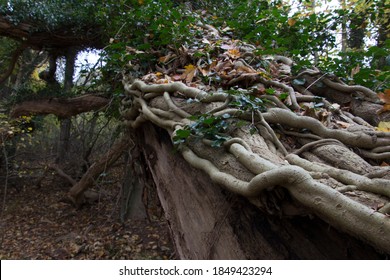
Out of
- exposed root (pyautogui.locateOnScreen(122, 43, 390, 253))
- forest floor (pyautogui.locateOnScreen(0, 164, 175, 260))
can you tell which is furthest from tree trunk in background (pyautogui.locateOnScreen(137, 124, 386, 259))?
forest floor (pyautogui.locateOnScreen(0, 164, 175, 260))

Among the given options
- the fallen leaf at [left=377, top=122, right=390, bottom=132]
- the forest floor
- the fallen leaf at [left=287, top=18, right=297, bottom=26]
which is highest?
the fallen leaf at [left=287, top=18, right=297, bottom=26]

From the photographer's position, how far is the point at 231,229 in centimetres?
137

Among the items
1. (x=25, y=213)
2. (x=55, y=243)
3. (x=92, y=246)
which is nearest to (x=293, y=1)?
(x=92, y=246)

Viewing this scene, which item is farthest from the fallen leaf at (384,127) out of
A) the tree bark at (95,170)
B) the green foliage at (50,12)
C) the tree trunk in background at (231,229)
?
the green foliage at (50,12)

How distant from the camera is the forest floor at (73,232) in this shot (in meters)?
4.20

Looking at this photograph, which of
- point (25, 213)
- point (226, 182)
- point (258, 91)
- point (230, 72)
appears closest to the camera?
point (226, 182)

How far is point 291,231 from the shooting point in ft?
3.96

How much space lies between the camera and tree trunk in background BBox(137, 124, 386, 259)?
3.76ft

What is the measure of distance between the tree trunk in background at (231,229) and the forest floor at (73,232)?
221 cm

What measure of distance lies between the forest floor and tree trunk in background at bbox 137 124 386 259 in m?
2.21

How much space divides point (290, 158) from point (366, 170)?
0.88 ft

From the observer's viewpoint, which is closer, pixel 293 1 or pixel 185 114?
pixel 185 114

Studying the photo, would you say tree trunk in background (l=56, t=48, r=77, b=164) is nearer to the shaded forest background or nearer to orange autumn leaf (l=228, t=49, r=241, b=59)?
the shaded forest background
